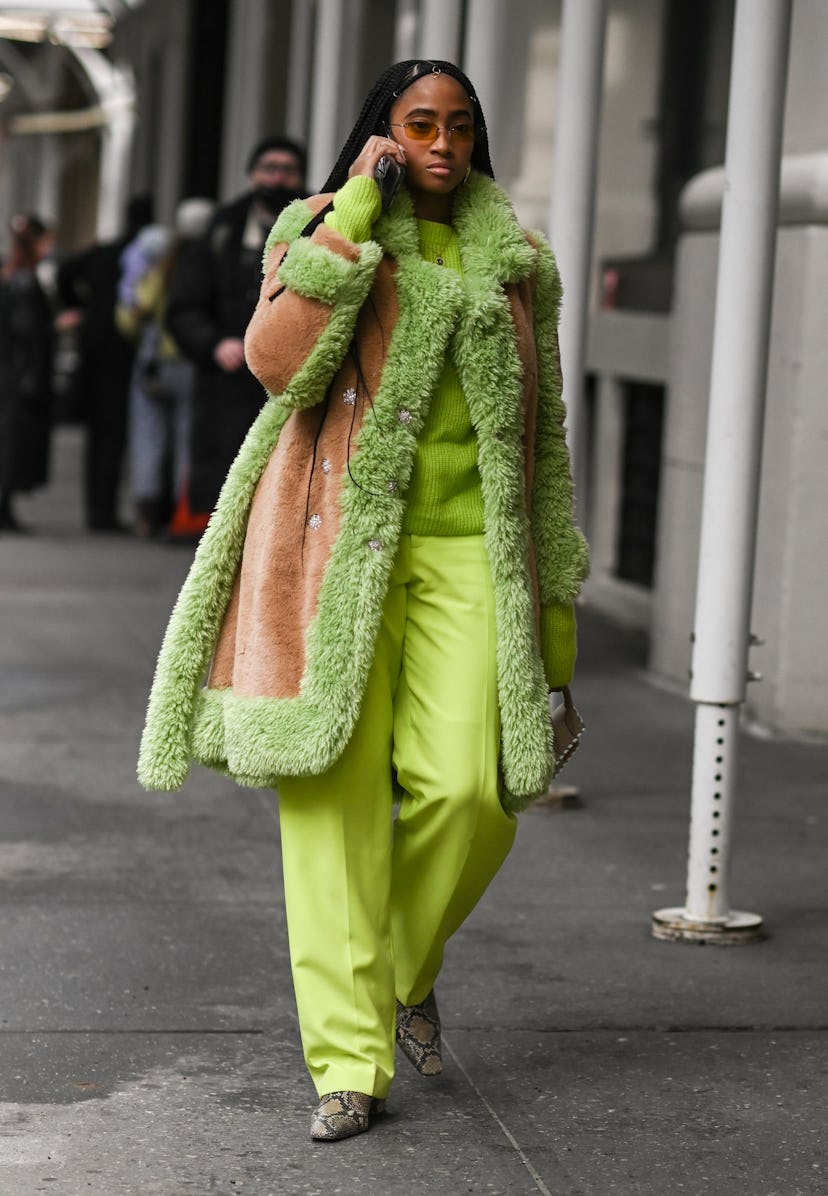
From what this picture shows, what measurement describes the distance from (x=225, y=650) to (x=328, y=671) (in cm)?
28

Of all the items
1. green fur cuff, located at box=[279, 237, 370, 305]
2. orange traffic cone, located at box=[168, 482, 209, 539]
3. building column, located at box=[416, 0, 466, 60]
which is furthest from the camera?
orange traffic cone, located at box=[168, 482, 209, 539]

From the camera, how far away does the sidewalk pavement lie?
3988mm

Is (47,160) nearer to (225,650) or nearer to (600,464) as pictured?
(600,464)

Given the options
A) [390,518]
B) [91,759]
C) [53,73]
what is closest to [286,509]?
[390,518]

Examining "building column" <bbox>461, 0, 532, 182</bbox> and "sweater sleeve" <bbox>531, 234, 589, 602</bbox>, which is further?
"building column" <bbox>461, 0, 532, 182</bbox>

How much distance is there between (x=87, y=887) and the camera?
5895 mm

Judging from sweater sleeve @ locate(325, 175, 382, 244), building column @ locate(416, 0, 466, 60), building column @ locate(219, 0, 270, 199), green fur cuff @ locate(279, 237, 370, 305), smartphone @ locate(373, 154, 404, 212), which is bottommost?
green fur cuff @ locate(279, 237, 370, 305)

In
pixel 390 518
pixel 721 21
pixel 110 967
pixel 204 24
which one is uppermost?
pixel 204 24

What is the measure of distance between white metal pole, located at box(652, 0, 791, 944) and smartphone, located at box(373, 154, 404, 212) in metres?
1.56

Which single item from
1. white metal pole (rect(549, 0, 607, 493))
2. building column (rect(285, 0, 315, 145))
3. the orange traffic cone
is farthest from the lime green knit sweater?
building column (rect(285, 0, 315, 145))

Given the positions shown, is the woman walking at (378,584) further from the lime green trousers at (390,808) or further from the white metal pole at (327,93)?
→ the white metal pole at (327,93)

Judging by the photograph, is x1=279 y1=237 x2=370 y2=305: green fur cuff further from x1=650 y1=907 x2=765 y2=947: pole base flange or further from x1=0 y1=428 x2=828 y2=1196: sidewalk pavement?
x1=650 y1=907 x2=765 y2=947: pole base flange

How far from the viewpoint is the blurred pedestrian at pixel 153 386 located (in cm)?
1376

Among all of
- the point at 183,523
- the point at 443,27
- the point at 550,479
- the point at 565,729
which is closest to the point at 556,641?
the point at 565,729
